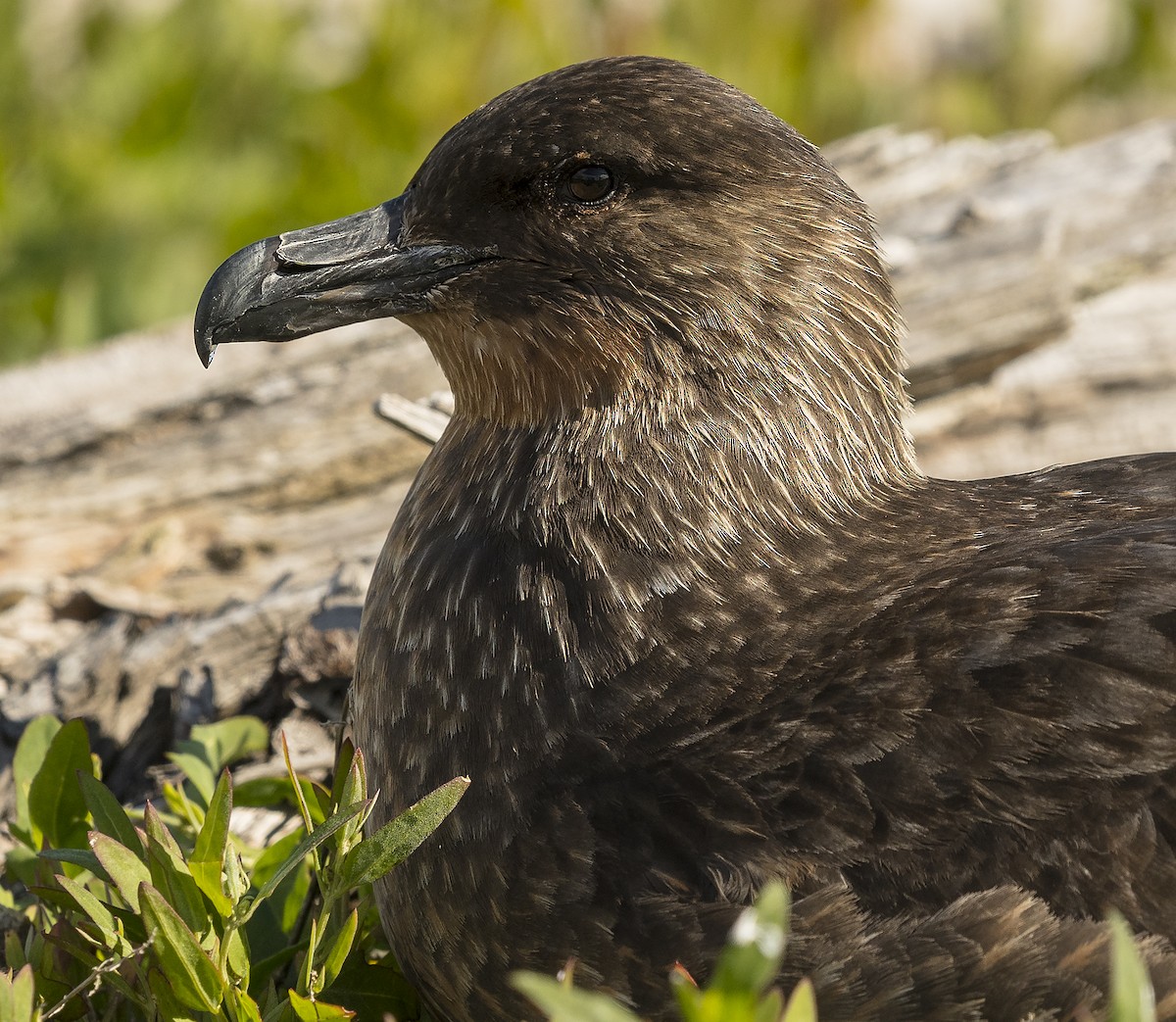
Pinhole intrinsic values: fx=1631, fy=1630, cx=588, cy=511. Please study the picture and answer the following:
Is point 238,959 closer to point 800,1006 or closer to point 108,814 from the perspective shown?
point 108,814

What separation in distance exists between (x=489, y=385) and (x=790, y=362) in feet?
1.68

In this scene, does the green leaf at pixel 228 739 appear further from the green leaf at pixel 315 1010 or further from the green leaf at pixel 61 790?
the green leaf at pixel 315 1010

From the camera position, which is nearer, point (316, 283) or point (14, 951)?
point (14, 951)

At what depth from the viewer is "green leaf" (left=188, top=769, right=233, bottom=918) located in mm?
2344

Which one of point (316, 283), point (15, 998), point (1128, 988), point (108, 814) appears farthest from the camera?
point (316, 283)

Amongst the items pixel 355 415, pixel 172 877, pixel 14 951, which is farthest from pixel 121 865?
pixel 355 415

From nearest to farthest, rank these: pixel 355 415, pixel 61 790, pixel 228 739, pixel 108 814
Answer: pixel 108 814
pixel 61 790
pixel 228 739
pixel 355 415

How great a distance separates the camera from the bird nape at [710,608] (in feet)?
6.99

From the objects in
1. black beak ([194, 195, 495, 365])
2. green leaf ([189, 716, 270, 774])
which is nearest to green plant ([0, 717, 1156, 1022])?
green leaf ([189, 716, 270, 774])

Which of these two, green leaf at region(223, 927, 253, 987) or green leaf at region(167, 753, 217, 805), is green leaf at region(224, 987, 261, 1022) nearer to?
green leaf at region(223, 927, 253, 987)

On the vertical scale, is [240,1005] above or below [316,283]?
below

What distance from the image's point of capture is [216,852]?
2.40m

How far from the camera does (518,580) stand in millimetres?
2561

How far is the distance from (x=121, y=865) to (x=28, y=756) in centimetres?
88
